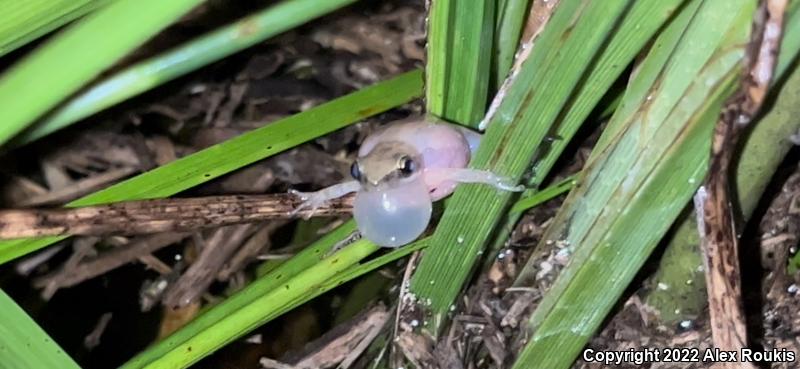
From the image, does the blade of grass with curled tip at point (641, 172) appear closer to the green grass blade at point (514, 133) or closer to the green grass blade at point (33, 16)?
the green grass blade at point (514, 133)

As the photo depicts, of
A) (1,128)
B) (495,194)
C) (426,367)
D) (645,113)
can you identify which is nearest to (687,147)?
(645,113)

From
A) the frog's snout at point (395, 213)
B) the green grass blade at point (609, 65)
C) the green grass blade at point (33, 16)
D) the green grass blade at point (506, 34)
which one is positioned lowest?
the green grass blade at point (33, 16)

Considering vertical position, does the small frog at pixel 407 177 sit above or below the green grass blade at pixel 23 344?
above

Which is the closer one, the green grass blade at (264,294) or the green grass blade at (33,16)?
the green grass blade at (33,16)

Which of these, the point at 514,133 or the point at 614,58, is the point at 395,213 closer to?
the point at 514,133

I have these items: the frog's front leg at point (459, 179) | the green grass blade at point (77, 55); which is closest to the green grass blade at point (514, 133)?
the frog's front leg at point (459, 179)

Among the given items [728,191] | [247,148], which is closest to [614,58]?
[728,191]
